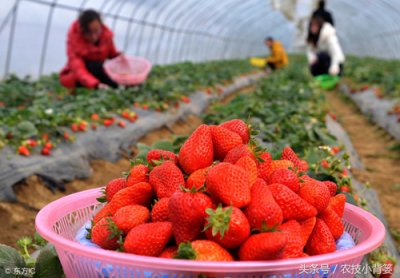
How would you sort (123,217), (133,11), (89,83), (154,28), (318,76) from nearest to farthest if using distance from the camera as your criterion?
1. (123,217)
2. (89,83)
3. (318,76)
4. (133,11)
5. (154,28)

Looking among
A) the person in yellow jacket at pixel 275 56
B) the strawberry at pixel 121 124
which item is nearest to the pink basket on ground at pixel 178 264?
the strawberry at pixel 121 124

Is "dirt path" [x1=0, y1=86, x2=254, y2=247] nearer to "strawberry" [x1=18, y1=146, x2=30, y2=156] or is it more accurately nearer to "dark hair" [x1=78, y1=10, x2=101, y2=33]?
"strawberry" [x1=18, y1=146, x2=30, y2=156]

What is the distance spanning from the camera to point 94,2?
14.0 metres

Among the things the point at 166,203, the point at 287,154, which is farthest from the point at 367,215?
the point at 166,203

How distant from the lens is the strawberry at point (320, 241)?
175 cm

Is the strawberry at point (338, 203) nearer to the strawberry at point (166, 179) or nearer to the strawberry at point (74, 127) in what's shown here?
the strawberry at point (166, 179)

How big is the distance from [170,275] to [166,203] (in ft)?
1.06

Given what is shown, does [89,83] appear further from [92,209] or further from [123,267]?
[123,267]

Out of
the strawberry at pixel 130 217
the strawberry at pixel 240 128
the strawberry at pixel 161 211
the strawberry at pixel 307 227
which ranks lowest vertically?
the strawberry at pixel 130 217

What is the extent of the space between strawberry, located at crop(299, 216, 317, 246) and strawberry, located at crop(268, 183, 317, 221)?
0.02m

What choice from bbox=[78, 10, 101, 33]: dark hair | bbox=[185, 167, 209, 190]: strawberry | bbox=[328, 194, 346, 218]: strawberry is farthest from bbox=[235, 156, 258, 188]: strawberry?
bbox=[78, 10, 101, 33]: dark hair

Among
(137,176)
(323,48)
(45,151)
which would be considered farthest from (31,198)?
(323,48)

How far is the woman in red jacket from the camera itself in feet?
24.1

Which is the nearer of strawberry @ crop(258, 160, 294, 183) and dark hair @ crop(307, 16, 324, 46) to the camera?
strawberry @ crop(258, 160, 294, 183)
